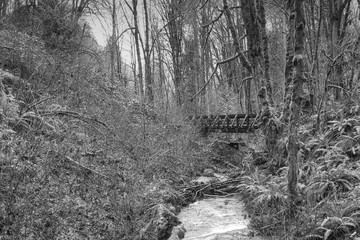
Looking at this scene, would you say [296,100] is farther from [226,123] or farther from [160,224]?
[226,123]

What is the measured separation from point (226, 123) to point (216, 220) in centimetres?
936

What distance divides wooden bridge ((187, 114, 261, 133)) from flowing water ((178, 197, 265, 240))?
6477 millimetres

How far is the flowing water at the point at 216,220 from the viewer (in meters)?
4.85

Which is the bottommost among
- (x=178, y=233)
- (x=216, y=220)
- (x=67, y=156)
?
(x=216, y=220)

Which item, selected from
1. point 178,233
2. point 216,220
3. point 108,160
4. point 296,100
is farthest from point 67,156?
point 296,100

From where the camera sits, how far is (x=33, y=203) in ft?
12.6

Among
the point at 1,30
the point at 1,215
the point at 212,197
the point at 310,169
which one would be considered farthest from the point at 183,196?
the point at 1,30

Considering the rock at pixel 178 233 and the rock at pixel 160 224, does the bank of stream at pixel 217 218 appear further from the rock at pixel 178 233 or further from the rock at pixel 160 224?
the rock at pixel 160 224

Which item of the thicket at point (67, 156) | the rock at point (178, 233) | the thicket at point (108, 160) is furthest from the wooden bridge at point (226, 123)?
the rock at point (178, 233)

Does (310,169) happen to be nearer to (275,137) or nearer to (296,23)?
(275,137)

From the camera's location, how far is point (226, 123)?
48.5 ft

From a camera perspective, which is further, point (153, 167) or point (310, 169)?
point (153, 167)

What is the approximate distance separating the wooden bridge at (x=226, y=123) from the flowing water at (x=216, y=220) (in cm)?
648

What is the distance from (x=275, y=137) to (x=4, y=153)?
590 cm
